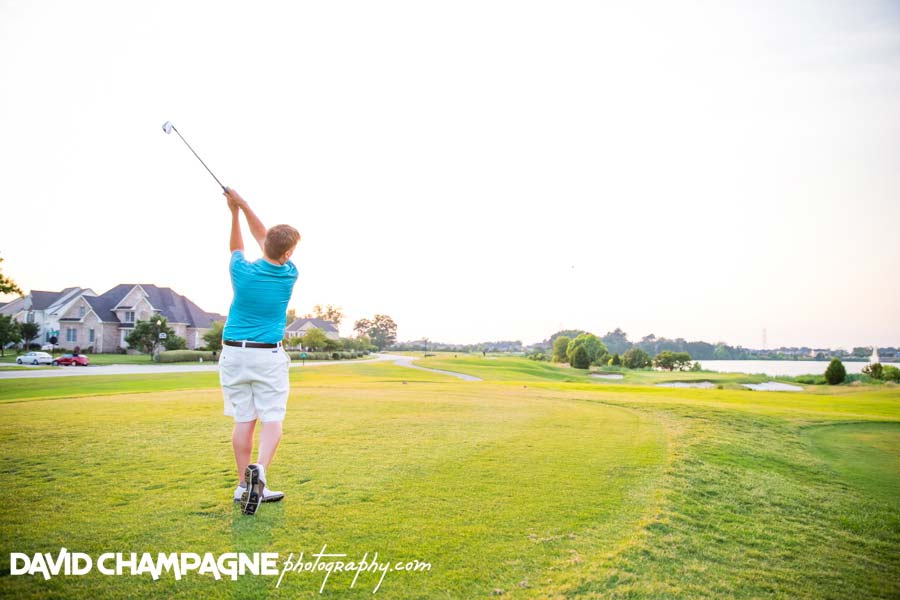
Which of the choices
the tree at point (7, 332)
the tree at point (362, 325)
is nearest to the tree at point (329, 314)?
the tree at point (362, 325)

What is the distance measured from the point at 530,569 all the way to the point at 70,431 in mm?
7712

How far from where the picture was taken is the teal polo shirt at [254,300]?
4824mm

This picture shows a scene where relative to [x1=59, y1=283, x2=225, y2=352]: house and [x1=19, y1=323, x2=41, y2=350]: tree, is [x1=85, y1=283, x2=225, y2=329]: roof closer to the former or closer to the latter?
[x1=59, y1=283, x2=225, y2=352]: house

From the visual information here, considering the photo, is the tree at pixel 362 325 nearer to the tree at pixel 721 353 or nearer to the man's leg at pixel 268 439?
the tree at pixel 721 353

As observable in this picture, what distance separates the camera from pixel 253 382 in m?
4.84

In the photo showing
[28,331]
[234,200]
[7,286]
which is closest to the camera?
[234,200]

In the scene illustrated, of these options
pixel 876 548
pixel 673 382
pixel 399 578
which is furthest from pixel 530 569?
pixel 673 382

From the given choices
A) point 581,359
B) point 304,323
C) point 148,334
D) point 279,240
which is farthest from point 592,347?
point 279,240

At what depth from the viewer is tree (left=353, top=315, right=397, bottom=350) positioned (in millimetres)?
159000

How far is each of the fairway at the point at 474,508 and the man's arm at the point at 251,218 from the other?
2536 mm

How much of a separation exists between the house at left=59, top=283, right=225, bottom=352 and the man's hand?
206 feet

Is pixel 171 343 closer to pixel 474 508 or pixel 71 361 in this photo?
pixel 71 361

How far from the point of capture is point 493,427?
30.8ft

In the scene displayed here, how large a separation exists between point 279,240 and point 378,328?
15642cm
